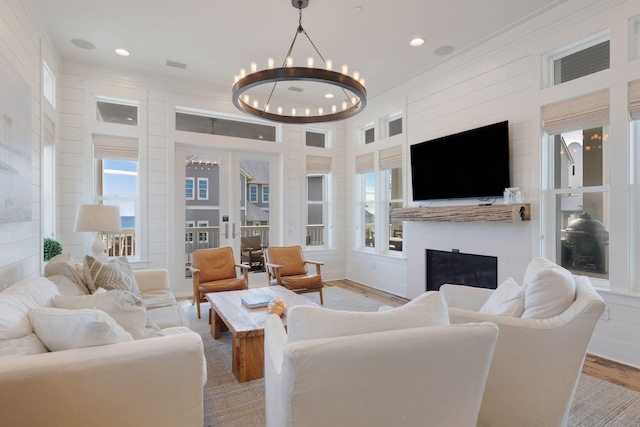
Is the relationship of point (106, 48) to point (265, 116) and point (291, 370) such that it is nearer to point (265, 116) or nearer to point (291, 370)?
point (265, 116)

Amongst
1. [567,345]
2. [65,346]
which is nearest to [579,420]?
[567,345]

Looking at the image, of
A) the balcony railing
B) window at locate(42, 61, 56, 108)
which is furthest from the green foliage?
window at locate(42, 61, 56, 108)

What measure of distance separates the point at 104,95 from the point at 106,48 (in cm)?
69

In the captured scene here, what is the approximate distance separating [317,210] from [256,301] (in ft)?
11.5

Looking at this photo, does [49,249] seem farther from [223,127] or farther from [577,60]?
[577,60]

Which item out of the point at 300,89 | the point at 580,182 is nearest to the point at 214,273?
the point at 300,89

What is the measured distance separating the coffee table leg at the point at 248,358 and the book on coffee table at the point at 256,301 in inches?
16.7

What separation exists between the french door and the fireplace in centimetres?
273

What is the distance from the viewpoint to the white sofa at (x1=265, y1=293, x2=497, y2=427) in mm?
1153

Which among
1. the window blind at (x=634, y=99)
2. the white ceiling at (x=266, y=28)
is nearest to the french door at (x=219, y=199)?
the white ceiling at (x=266, y=28)

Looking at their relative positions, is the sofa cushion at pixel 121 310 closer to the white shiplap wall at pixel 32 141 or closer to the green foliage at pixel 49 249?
the white shiplap wall at pixel 32 141

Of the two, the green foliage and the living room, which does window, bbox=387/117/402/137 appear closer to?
the living room

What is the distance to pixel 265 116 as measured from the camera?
139 inches

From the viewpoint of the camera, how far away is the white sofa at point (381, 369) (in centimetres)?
115
